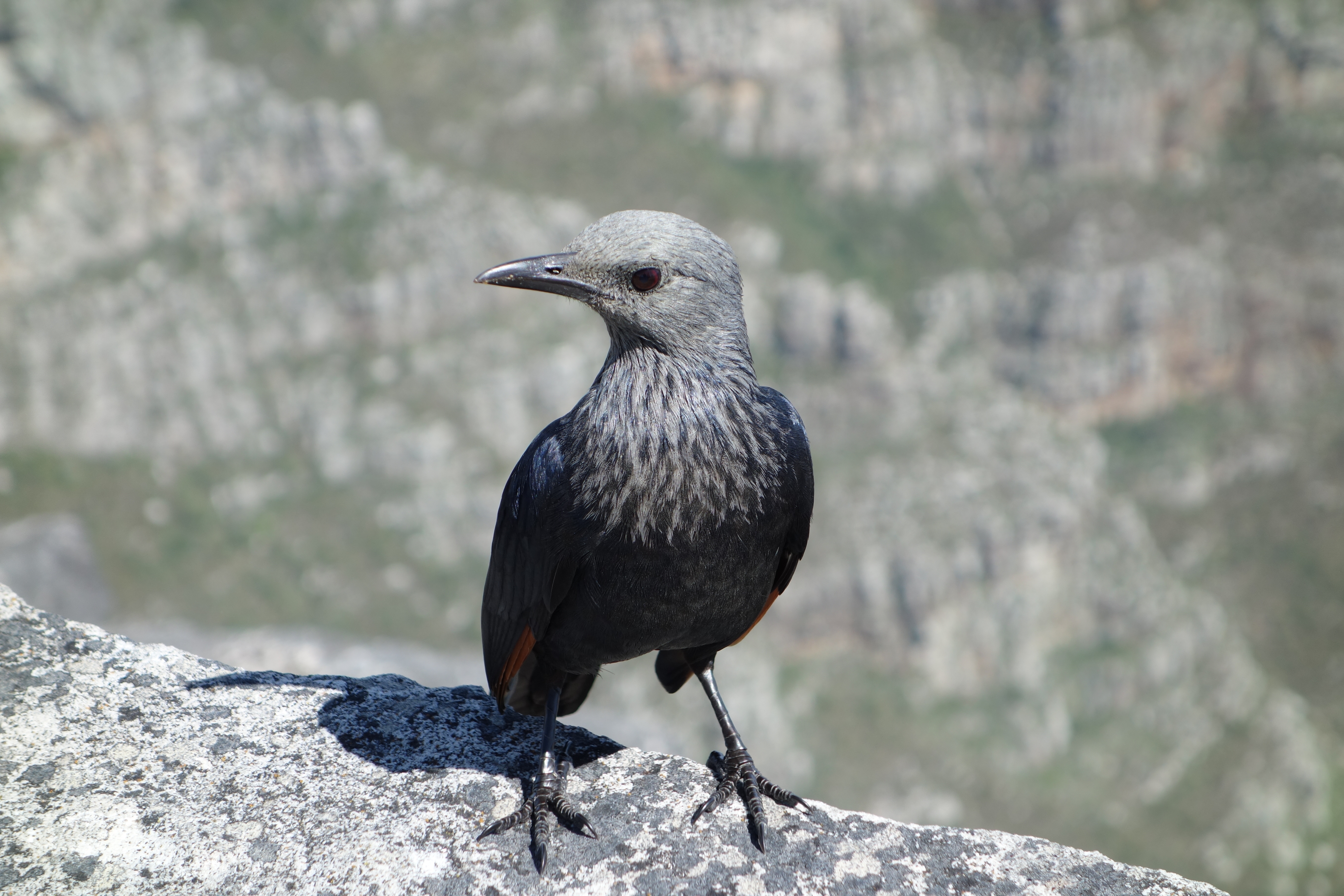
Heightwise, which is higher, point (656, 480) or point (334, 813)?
point (656, 480)

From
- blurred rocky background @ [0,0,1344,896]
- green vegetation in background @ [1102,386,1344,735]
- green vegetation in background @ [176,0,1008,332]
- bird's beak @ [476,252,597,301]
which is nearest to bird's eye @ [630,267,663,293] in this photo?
bird's beak @ [476,252,597,301]

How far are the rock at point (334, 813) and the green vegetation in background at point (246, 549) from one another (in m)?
97.3

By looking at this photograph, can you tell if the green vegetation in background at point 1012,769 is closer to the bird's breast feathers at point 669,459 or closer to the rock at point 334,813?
the rock at point 334,813

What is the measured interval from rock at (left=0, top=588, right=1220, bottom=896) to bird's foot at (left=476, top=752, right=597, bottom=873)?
0.07 m

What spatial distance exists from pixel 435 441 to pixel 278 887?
4522 inches

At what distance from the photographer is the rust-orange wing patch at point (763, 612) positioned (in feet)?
20.0

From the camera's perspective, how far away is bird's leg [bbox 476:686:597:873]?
A: 5336 mm

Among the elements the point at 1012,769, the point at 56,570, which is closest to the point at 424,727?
the point at 56,570

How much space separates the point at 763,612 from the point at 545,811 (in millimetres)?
1835

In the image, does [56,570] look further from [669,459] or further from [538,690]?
[669,459]

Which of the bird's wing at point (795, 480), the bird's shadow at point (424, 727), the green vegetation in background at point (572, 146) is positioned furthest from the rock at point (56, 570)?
the green vegetation in background at point (572, 146)

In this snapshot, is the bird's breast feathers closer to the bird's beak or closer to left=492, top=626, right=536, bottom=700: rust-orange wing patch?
the bird's beak

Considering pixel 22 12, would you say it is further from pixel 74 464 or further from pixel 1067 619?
pixel 1067 619

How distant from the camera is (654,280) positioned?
559 centimetres
